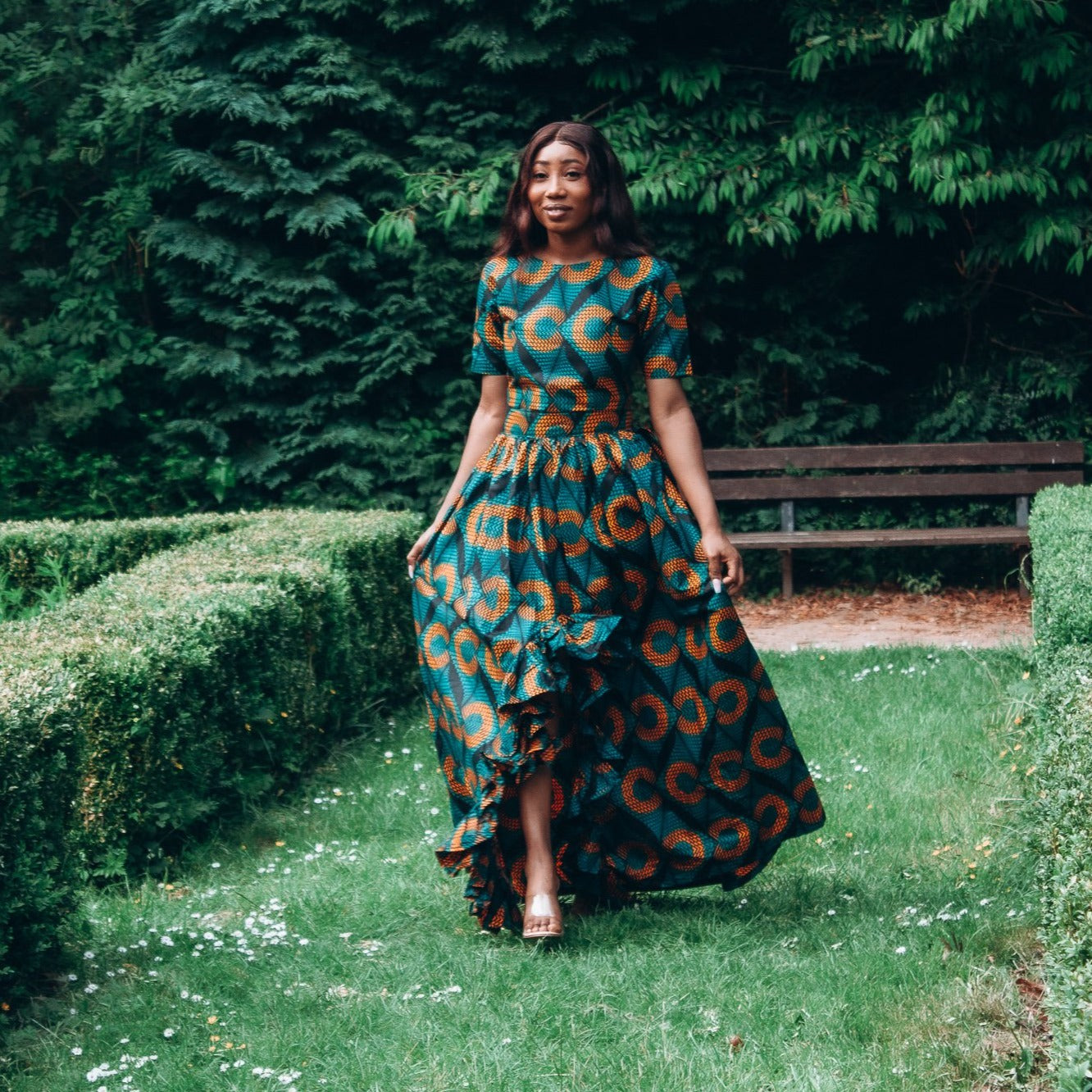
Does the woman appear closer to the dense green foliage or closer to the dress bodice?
the dress bodice

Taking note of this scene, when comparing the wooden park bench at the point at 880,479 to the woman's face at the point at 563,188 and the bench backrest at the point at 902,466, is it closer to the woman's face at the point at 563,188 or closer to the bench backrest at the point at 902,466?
the bench backrest at the point at 902,466

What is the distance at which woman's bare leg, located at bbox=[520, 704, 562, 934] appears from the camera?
328 cm

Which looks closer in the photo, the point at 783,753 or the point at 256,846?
the point at 783,753

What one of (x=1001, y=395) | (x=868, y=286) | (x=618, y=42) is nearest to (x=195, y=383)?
(x=618, y=42)

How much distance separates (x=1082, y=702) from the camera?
2.82 metres

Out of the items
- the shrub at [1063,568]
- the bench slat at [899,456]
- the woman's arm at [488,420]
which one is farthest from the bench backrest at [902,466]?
the woman's arm at [488,420]

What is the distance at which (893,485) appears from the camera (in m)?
9.90


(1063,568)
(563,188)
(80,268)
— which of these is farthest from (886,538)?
(563,188)

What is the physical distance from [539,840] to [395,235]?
722 cm

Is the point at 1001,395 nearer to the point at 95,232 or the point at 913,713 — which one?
the point at 913,713

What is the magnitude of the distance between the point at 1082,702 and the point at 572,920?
136cm

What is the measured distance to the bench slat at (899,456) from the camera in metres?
9.70

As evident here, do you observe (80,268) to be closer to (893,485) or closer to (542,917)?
(893,485)

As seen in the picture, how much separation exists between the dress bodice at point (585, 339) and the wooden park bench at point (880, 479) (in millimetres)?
5958
